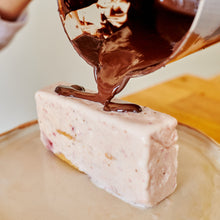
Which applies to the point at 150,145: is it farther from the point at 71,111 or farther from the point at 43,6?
the point at 43,6

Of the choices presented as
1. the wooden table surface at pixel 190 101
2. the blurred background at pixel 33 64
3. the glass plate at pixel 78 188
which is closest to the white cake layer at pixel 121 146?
the glass plate at pixel 78 188

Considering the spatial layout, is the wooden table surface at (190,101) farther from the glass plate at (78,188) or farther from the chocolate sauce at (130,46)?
the chocolate sauce at (130,46)

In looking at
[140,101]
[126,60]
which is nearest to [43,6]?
[140,101]

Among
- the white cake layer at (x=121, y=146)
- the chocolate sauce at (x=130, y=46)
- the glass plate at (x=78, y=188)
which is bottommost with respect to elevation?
the glass plate at (x=78, y=188)

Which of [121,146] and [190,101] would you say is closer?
[121,146]

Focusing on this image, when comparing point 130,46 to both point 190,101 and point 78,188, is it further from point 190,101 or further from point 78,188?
point 190,101

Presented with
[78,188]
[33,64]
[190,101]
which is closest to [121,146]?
[78,188]

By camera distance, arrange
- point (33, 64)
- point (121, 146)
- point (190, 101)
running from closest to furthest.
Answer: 1. point (121, 146)
2. point (190, 101)
3. point (33, 64)
